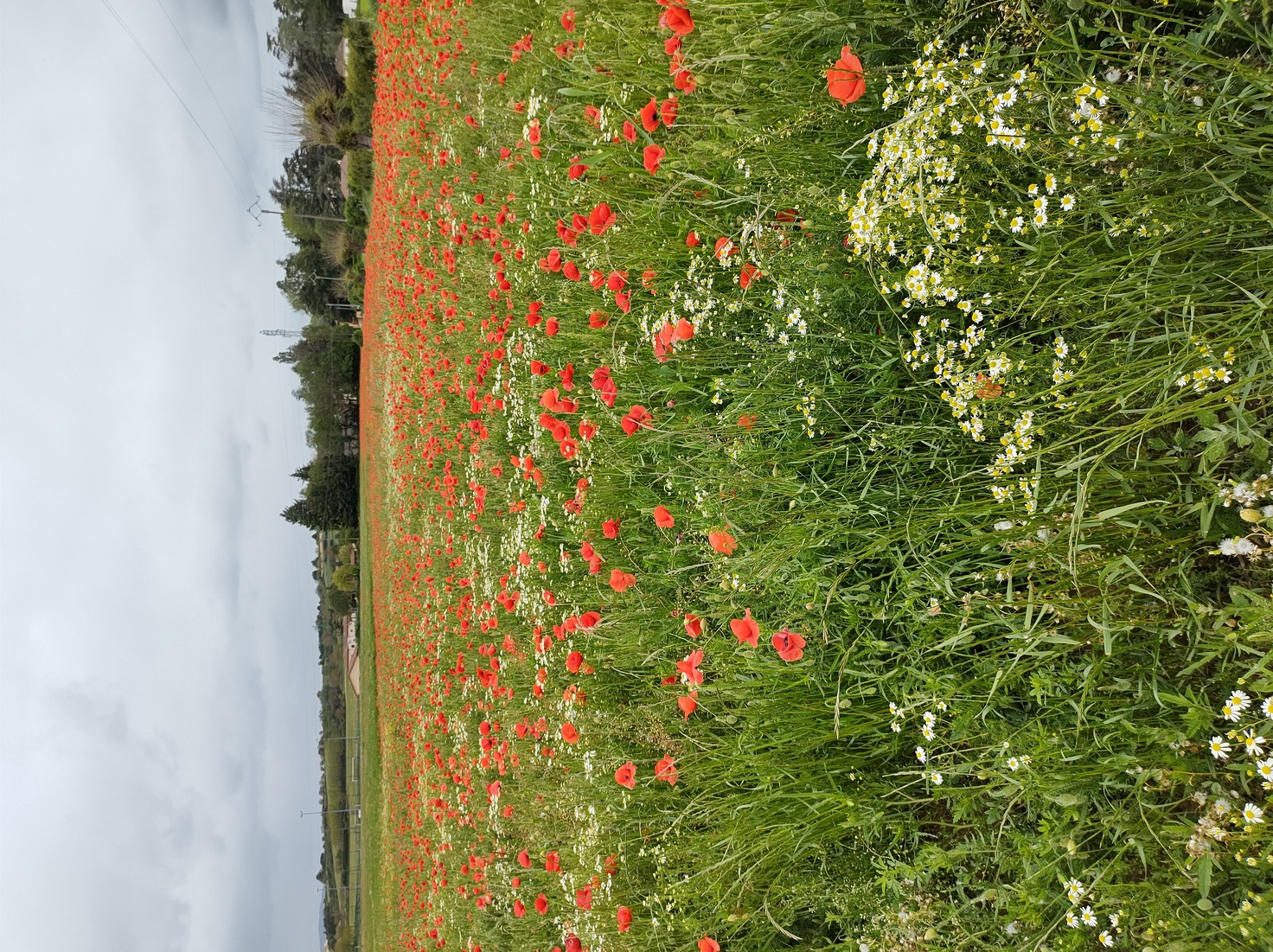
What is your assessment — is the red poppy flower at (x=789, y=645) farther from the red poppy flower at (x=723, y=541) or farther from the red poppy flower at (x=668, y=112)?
the red poppy flower at (x=668, y=112)

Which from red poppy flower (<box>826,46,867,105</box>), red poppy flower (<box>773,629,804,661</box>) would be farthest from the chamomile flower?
red poppy flower (<box>826,46,867,105</box>)

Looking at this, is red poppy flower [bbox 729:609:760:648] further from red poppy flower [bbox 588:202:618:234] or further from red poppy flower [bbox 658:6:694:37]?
red poppy flower [bbox 658:6:694:37]

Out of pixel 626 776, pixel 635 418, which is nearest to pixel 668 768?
pixel 626 776

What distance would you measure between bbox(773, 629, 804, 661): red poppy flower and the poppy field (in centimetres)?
1

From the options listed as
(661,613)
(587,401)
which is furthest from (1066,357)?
(587,401)

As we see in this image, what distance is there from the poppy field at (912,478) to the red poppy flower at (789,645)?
1 centimetres

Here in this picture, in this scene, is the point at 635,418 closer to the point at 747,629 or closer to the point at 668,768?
the point at 747,629

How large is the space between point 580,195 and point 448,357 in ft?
13.8

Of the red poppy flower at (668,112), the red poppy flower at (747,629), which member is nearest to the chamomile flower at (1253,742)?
the red poppy flower at (747,629)

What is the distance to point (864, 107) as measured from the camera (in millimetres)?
2602

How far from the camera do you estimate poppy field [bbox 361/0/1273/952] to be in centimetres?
176

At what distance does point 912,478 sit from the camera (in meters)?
2.51

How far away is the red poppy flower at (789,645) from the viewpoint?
8.26 feet

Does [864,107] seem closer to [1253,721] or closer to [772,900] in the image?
[1253,721]
